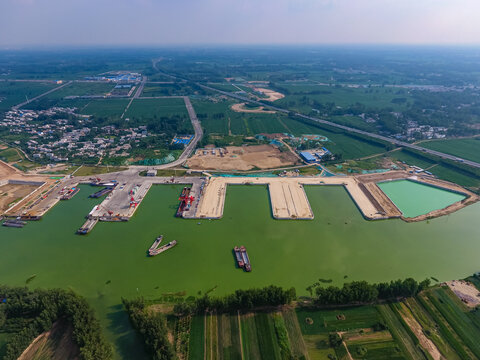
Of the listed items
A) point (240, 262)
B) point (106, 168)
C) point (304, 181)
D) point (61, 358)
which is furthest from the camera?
point (106, 168)

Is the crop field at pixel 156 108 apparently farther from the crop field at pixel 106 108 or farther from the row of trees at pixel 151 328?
the row of trees at pixel 151 328

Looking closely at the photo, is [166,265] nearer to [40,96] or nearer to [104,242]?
[104,242]

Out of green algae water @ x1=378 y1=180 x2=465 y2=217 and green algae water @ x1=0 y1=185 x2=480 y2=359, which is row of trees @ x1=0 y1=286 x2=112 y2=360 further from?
green algae water @ x1=378 y1=180 x2=465 y2=217

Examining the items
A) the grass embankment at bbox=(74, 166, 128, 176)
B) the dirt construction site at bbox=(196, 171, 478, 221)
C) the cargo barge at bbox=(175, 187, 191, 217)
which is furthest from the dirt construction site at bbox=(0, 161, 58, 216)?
the dirt construction site at bbox=(196, 171, 478, 221)

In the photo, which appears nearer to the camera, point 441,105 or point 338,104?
point 441,105

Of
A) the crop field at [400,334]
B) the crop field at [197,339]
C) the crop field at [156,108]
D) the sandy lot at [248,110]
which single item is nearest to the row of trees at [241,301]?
the crop field at [197,339]

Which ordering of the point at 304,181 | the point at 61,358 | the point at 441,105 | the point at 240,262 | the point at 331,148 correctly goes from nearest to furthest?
the point at 61,358, the point at 240,262, the point at 304,181, the point at 331,148, the point at 441,105

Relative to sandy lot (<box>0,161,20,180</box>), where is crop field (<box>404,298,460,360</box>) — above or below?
below

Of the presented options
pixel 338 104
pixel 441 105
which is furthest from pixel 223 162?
pixel 441 105
